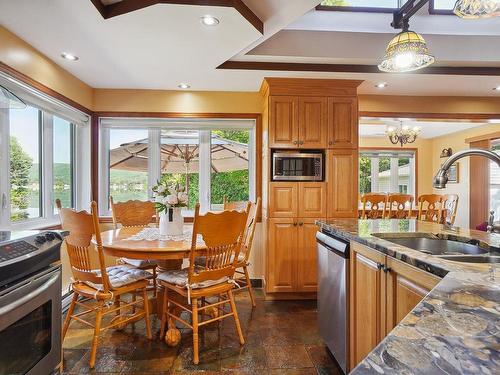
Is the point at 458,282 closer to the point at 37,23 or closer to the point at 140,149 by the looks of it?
the point at 37,23

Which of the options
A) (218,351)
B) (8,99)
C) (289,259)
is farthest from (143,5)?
(289,259)

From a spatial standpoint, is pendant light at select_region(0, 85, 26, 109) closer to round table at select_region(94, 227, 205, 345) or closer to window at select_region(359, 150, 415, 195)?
round table at select_region(94, 227, 205, 345)

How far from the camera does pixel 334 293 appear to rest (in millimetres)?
1938

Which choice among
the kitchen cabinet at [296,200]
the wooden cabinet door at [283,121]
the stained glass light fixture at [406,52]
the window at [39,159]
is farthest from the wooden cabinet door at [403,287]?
the window at [39,159]

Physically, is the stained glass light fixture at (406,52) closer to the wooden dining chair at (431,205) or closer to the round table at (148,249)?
the round table at (148,249)

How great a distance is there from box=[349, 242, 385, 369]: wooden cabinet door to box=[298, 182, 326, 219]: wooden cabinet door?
1.46 meters

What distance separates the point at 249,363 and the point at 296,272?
1.27 meters

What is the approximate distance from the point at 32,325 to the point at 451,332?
158 cm

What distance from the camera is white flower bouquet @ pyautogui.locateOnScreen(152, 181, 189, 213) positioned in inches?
98.1

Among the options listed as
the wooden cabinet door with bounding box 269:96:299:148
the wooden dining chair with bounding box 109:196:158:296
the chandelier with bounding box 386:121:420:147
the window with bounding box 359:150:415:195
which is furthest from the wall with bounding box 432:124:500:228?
the wooden dining chair with bounding box 109:196:158:296

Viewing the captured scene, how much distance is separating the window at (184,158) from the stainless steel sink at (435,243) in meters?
2.14

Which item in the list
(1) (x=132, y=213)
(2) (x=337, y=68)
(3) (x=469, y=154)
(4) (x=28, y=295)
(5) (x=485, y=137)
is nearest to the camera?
(4) (x=28, y=295)

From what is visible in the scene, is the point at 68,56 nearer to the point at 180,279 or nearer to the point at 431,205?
the point at 180,279

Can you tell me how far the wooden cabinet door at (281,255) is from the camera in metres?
3.17
